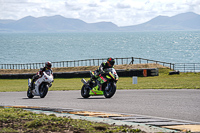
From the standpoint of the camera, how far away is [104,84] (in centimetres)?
1641

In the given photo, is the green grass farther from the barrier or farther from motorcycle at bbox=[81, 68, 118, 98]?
motorcycle at bbox=[81, 68, 118, 98]

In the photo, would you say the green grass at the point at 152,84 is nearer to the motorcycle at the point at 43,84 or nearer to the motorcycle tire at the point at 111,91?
the motorcycle tire at the point at 111,91

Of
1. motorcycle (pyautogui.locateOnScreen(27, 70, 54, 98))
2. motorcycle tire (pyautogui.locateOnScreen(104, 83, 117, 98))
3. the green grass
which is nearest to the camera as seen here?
motorcycle tire (pyautogui.locateOnScreen(104, 83, 117, 98))

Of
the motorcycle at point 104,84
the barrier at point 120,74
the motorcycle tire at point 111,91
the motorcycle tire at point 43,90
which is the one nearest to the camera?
the motorcycle at point 104,84

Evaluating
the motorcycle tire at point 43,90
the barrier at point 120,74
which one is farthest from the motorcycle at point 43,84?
the barrier at point 120,74

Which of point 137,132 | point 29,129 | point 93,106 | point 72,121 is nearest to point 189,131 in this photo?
point 137,132

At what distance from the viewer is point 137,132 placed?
769 cm

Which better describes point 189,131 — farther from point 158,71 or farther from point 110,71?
point 158,71

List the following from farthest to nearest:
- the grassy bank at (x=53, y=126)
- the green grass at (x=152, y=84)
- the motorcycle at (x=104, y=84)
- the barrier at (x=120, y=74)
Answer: the barrier at (x=120, y=74)
the green grass at (x=152, y=84)
the motorcycle at (x=104, y=84)
the grassy bank at (x=53, y=126)

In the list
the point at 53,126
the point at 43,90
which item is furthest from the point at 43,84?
the point at 53,126

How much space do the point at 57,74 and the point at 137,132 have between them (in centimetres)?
3668

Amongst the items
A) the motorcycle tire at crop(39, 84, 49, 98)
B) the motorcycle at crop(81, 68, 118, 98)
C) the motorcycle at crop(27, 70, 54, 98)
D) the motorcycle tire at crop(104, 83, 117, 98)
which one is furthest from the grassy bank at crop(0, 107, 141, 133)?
the motorcycle tire at crop(39, 84, 49, 98)

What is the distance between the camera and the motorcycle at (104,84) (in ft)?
51.8

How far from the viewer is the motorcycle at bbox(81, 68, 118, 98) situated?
51.8 ft
